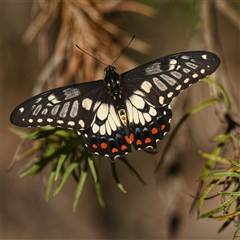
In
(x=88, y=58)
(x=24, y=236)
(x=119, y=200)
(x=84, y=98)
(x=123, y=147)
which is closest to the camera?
(x=123, y=147)

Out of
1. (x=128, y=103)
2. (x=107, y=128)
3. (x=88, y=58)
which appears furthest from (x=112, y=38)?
(x=107, y=128)

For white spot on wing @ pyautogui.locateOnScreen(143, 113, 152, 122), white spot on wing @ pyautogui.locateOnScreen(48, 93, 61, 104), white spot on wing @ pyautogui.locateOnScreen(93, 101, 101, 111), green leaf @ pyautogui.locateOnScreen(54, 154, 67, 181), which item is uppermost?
white spot on wing @ pyautogui.locateOnScreen(48, 93, 61, 104)

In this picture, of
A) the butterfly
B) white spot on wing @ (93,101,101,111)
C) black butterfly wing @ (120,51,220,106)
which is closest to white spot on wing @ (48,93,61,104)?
the butterfly

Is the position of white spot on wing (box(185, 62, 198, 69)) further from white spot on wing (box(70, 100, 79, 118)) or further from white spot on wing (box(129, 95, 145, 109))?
white spot on wing (box(70, 100, 79, 118))

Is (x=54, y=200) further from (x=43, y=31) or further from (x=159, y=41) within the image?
(x=43, y=31)

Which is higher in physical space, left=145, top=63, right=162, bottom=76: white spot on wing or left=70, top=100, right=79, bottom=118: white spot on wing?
left=145, top=63, right=162, bottom=76: white spot on wing

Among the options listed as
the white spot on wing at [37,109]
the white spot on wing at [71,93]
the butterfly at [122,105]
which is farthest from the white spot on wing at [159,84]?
the white spot on wing at [37,109]

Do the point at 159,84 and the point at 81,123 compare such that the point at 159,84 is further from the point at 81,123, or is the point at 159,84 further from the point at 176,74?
the point at 81,123
